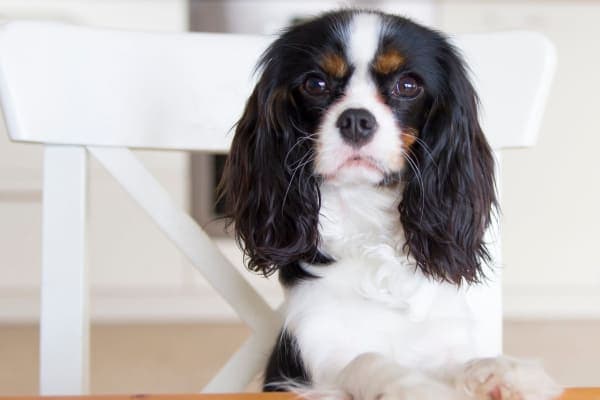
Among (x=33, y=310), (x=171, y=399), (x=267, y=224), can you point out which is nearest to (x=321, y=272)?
(x=267, y=224)

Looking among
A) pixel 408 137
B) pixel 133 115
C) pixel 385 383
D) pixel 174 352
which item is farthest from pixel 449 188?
pixel 174 352

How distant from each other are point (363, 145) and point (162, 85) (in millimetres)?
318

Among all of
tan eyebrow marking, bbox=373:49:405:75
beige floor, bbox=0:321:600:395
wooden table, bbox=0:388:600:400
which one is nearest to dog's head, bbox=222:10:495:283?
tan eyebrow marking, bbox=373:49:405:75

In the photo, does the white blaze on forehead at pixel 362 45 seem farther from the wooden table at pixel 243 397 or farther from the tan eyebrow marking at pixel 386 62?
the wooden table at pixel 243 397

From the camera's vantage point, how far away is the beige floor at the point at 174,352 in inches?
79.0

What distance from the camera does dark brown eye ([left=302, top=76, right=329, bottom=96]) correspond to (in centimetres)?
90

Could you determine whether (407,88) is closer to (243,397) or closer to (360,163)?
(360,163)

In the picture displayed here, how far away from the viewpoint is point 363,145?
852 millimetres

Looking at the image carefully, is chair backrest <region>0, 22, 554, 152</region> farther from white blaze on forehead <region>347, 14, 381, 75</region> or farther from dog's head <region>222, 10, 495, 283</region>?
white blaze on forehead <region>347, 14, 381, 75</region>

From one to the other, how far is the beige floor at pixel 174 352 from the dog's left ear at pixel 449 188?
108 centimetres

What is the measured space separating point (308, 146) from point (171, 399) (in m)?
0.41

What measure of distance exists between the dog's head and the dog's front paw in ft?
0.66

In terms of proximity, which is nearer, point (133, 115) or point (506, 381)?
point (506, 381)

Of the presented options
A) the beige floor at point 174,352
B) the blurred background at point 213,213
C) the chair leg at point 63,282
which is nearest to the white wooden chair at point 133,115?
the chair leg at point 63,282
